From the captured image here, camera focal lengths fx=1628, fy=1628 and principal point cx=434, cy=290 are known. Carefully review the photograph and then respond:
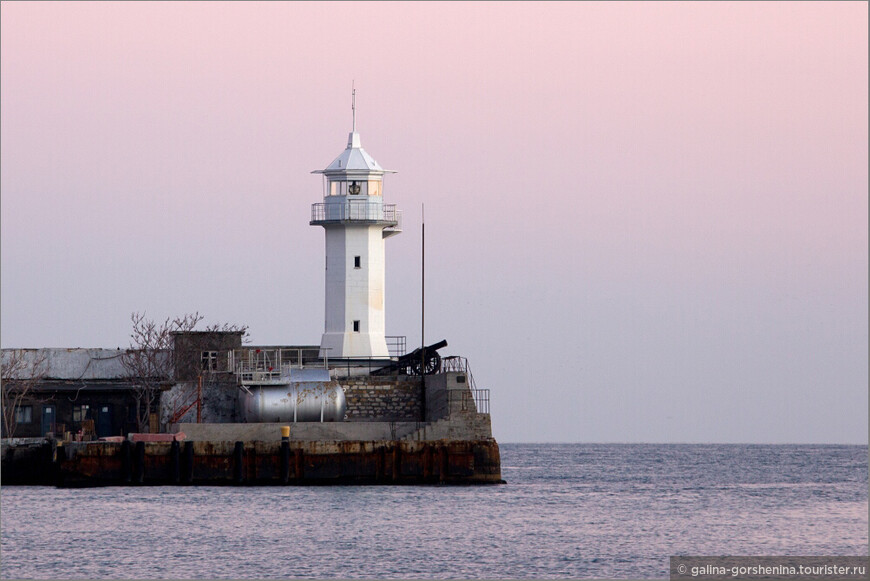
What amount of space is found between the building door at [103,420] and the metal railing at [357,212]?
10.2 meters

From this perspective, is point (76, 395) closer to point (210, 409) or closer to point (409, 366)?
point (210, 409)

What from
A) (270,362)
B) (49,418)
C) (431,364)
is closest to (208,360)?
(270,362)

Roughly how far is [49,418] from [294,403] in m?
11.5

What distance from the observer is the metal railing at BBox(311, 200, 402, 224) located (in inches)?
2338

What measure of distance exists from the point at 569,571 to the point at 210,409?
24654 millimetres

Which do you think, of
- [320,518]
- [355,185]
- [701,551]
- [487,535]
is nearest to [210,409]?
[355,185]

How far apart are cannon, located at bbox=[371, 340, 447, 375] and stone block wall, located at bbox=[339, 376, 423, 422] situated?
1218 millimetres

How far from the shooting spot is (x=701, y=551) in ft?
120

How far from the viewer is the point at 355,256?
5959 cm

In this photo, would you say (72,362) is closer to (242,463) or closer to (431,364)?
(431,364)

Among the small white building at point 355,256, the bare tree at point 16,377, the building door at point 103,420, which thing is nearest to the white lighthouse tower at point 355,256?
the small white building at point 355,256

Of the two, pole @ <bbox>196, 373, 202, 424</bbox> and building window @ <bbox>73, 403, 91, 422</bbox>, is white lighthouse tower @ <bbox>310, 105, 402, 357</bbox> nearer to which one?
pole @ <bbox>196, 373, 202, 424</bbox>

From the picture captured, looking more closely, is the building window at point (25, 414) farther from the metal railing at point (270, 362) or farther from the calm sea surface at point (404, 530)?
the calm sea surface at point (404, 530)

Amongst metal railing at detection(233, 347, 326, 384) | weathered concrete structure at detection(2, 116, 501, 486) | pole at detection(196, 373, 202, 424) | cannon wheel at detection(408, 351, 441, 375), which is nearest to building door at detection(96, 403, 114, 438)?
weathered concrete structure at detection(2, 116, 501, 486)
